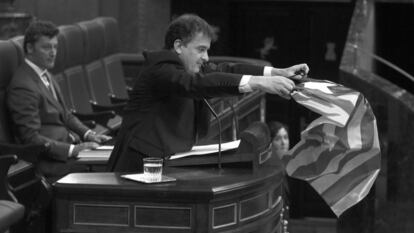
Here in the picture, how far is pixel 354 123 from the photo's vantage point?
4.90 meters

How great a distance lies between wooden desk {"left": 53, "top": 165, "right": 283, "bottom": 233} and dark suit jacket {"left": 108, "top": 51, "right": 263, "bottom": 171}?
1.06 feet

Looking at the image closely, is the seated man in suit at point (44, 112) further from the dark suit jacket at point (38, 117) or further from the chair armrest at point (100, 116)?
the chair armrest at point (100, 116)

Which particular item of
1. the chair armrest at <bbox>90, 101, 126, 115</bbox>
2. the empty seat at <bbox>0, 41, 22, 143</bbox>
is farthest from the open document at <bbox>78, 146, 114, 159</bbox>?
the chair armrest at <bbox>90, 101, 126, 115</bbox>

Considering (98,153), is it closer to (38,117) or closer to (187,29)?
(38,117)

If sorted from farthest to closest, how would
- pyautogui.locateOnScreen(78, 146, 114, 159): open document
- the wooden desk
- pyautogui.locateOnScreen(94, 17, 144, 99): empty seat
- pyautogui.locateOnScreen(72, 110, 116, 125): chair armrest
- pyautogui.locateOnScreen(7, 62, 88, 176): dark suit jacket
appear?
pyautogui.locateOnScreen(94, 17, 144, 99): empty seat, pyautogui.locateOnScreen(72, 110, 116, 125): chair armrest, pyautogui.locateOnScreen(7, 62, 88, 176): dark suit jacket, pyautogui.locateOnScreen(78, 146, 114, 159): open document, the wooden desk

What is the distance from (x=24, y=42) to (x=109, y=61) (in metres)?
2.95

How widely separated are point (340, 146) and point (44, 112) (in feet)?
8.62

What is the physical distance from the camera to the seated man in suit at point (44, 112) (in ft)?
21.9

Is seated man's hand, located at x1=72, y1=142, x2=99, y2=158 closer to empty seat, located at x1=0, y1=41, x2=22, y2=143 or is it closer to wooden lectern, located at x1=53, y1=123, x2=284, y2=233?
empty seat, located at x1=0, y1=41, x2=22, y2=143

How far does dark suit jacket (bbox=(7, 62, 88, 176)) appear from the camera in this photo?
263 inches

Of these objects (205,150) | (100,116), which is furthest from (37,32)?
(205,150)

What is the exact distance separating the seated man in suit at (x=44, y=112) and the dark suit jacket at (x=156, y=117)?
125cm

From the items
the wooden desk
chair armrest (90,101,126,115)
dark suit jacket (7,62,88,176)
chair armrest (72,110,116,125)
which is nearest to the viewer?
the wooden desk

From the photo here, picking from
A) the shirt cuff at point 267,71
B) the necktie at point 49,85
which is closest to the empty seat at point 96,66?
the necktie at point 49,85
